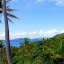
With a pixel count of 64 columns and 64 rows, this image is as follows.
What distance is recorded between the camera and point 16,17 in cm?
1254

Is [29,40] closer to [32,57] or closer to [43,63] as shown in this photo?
[32,57]

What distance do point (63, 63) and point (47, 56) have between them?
1.50 m

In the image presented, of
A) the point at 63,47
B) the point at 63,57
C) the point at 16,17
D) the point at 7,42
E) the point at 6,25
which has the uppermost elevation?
the point at 16,17

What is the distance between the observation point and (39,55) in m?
11.1

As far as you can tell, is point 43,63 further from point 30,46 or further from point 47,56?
point 30,46

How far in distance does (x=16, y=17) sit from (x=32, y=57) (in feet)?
14.6

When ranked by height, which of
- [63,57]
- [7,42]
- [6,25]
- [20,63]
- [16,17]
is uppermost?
[16,17]

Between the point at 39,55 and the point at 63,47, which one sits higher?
the point at 63,47

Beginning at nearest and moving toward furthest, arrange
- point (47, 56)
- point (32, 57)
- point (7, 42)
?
1. point (7, 42)
2. point (47, 56)
3. point (32, 57)

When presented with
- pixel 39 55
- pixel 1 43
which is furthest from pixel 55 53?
pixel 1 43

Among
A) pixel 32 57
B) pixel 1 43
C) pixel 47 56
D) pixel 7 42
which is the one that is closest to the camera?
pixel 7 42

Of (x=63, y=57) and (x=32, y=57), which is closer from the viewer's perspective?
(x=63, y=57)

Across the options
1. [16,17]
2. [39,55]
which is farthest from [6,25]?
[39,55]

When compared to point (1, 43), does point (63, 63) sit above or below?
below
